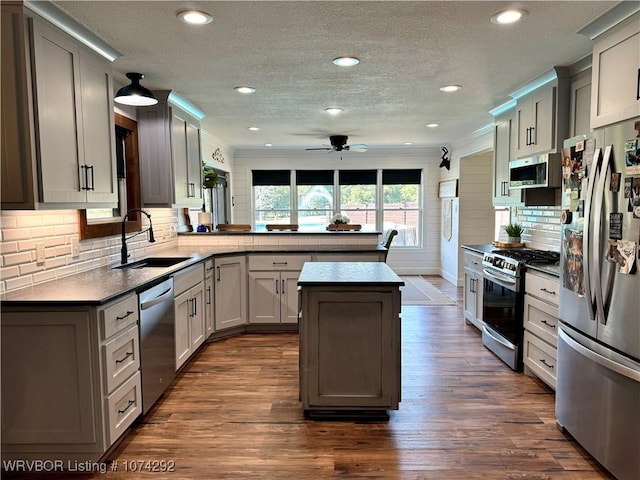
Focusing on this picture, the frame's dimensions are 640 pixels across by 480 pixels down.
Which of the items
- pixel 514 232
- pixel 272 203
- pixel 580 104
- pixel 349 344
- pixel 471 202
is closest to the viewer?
pixel 349 344

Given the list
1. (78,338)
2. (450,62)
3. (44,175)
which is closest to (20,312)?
(78,338)

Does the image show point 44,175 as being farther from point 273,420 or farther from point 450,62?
point 450,62

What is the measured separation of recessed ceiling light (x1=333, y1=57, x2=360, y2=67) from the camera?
120 inches

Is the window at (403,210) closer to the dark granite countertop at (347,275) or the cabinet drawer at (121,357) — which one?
the dark granite countertop at (347,275)

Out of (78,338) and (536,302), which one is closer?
(78,338)

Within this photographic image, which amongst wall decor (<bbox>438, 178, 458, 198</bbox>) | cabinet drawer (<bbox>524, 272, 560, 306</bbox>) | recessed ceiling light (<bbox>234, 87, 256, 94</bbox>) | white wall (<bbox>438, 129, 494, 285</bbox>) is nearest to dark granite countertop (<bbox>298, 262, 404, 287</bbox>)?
cabinet drawer (<bbox>524, 272, 560, 306</bbox>)

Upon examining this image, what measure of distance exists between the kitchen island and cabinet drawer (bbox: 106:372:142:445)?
102 cm

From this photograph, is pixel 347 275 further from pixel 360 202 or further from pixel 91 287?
pixel 360 202

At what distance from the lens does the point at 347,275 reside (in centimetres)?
291

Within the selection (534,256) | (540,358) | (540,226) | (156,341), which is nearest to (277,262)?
(156,341)

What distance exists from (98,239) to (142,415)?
55.0 inches

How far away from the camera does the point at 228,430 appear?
8.82 feet

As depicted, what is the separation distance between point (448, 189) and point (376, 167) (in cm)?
145

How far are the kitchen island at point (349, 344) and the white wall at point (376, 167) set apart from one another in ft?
18.8
